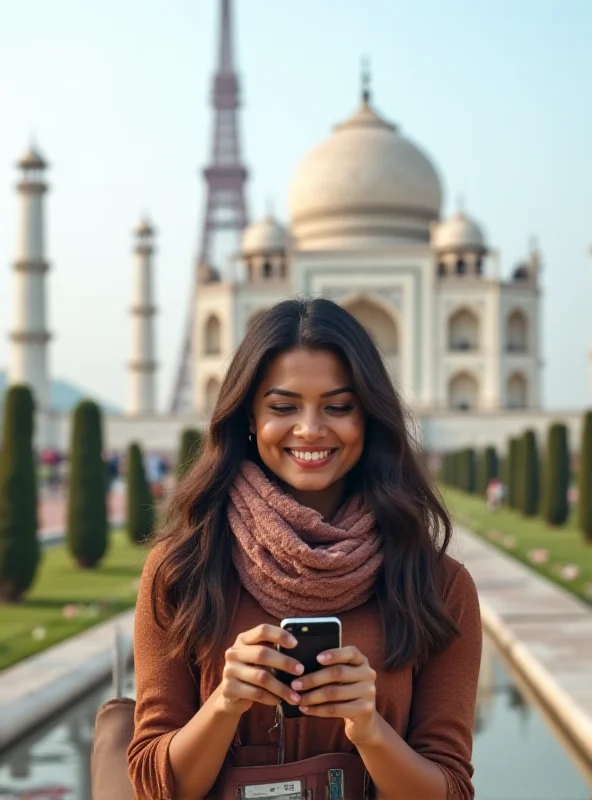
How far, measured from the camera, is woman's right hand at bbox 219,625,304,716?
114 centimetres

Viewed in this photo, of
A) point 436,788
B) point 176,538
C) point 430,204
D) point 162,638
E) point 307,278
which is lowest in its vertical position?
point 436,788

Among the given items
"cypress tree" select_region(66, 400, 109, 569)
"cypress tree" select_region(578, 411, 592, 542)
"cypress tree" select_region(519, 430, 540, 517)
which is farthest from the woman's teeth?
"cypress tree" select_region(519, 430, 540, 517)

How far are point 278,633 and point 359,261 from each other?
83.3 feet

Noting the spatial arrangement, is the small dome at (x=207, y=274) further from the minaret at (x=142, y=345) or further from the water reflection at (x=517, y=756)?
the water reflection at (x=517, y=756)

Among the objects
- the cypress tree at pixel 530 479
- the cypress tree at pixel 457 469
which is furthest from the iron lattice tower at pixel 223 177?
the cypress tree at pixel 530 479

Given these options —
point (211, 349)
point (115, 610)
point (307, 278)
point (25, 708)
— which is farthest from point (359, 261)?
point (25, 708)

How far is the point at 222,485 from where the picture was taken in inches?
55.0

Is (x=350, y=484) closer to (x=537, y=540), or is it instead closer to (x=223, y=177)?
(x=537, y=540)

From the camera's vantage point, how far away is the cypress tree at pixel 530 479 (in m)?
12.7

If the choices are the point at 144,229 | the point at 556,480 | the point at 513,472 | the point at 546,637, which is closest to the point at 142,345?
the point at 144,229

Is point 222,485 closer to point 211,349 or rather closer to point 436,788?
point 436,788

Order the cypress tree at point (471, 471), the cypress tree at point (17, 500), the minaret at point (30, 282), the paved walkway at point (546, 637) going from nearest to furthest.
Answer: the paved walkway at point (546, 637) → the cypress tree at point (17, 500) → the cypress tree at point (471, 471) → the minaret at point (30, 282)

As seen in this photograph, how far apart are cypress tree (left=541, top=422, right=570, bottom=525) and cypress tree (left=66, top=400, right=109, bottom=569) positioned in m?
4.80

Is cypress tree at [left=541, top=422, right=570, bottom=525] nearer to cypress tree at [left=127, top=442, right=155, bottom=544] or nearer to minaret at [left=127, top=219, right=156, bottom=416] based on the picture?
cypress tree at [left=127, top=442, right=155, bottom=544]
